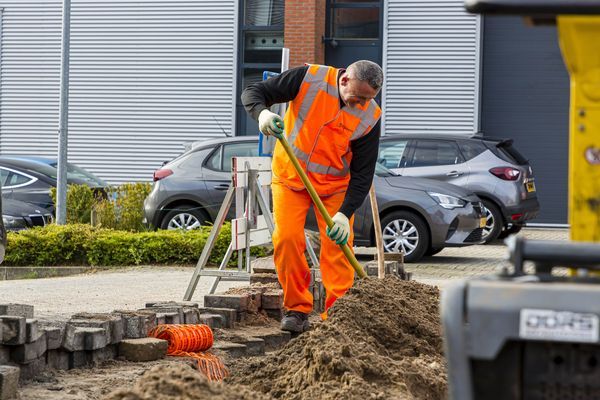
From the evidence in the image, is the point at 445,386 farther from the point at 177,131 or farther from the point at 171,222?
the point at 177,131

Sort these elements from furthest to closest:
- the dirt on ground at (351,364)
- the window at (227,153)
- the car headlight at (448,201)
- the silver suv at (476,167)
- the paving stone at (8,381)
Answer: the silver suv at (476,167) < the window at (227,153) < the car headlight at (448,201) < the paving stone at (8,381) < the dirt on ground at (351,364)

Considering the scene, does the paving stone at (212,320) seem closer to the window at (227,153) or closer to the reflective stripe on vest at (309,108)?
the reflective stripe on vest at (309,108)

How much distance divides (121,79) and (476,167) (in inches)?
437

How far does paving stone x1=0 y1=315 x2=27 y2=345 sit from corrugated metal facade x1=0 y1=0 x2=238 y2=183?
20.1 m

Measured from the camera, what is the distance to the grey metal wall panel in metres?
24.3

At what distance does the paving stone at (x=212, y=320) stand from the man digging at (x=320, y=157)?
21.1 inches

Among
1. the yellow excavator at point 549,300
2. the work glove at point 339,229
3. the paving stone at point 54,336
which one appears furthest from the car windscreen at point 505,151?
the yellow excavator at point 549,300

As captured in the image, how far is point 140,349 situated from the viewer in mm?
7062

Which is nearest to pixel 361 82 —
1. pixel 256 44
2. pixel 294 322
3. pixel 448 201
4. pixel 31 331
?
pixel 294 322

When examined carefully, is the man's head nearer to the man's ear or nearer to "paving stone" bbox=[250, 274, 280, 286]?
the man's ear

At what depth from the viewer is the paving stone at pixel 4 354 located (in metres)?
5.98

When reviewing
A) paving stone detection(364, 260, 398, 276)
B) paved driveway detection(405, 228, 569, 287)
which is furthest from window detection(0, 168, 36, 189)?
paving stone detection(364, 260, 398, 276)

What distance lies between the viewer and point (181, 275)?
47.0 ft

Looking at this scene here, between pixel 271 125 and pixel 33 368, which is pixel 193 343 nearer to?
pixel 33 368
